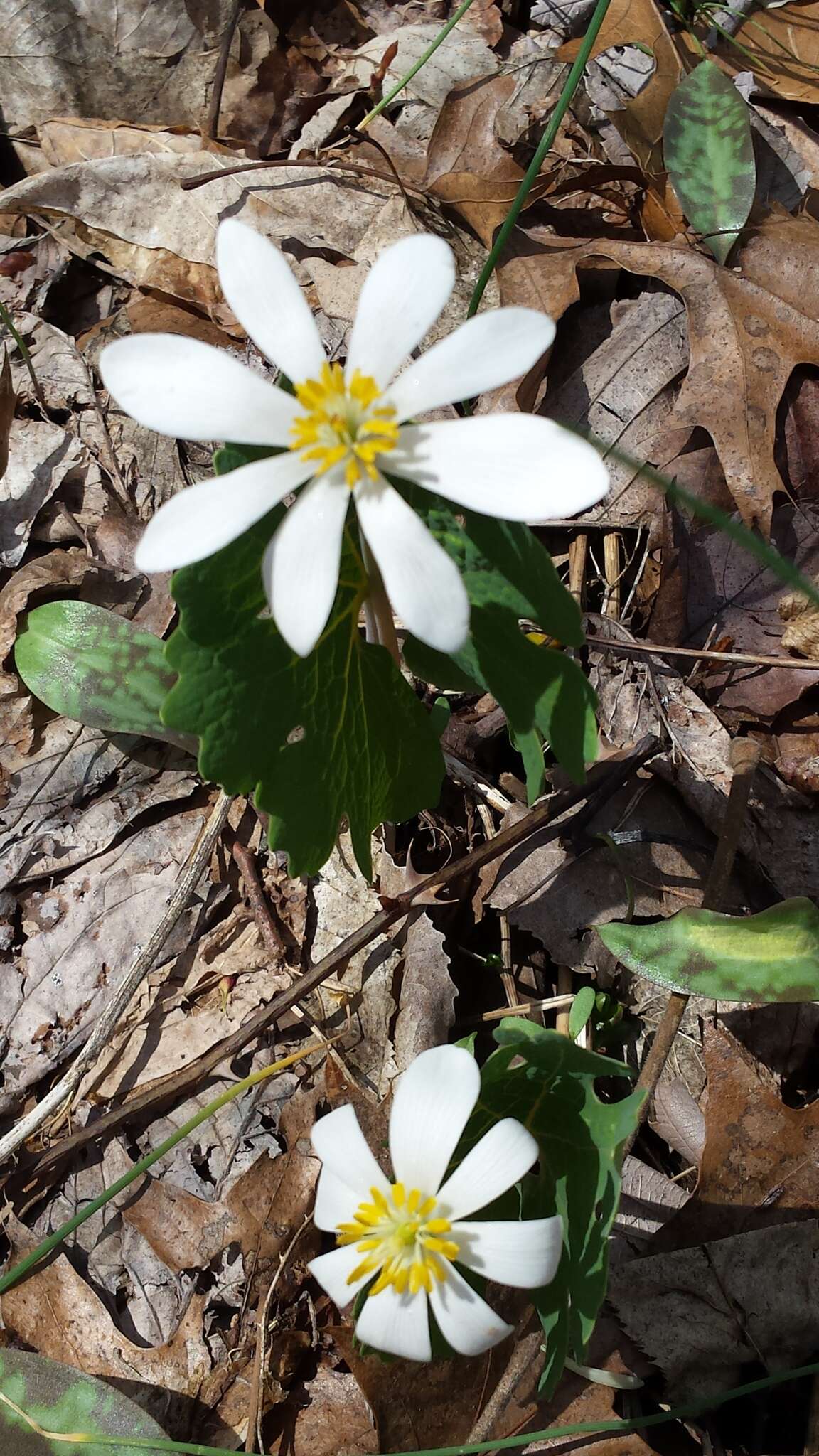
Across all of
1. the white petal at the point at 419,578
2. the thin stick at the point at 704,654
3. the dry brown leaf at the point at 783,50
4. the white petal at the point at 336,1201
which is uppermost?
the dry brown leaf at the point at 783,50

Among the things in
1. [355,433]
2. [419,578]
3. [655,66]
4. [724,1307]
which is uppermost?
[655,66]

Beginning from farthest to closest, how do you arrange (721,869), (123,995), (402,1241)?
(123,995), (721,869), (402,1241)

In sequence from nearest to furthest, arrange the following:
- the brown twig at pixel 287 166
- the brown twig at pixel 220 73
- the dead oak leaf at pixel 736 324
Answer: the dead oak leaf at pixel 736 324 < the brown twig at pixel 287 166 < the brown twig at pixel 220 73

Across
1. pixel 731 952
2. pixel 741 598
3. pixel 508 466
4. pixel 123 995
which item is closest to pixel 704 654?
pixel 741 598

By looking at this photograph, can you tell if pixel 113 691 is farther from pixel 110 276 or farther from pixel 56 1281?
→ pixel 110 276

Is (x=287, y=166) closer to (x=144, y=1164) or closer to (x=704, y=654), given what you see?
(x=704, y=654)

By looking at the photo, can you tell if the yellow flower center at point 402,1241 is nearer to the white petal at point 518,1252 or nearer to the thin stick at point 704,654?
the white petal at point 518,1252

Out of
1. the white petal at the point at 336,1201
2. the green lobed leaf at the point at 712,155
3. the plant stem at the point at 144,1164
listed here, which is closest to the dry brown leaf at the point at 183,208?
the green lobed leaf at the point at 712,155
